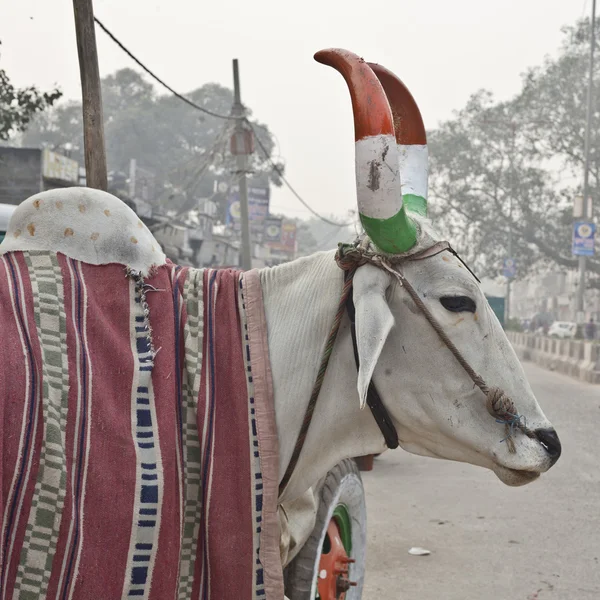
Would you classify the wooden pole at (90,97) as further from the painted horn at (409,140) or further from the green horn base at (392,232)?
the green horn base at (392,232)

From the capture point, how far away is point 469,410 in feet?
7.24

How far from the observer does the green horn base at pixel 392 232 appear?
219 centimetres

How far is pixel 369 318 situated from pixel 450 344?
0.81 ft

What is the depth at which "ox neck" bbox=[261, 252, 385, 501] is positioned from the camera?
2217 millimetres

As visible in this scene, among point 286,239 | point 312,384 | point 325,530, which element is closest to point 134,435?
point 312,384

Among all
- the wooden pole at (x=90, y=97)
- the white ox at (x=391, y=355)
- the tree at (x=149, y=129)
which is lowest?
the white ox at (x=391, y=355)

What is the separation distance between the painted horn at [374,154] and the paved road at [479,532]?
2.75 m

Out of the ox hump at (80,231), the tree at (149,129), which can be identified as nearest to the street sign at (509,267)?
the tree at (149,129)

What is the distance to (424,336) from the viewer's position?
223 cm

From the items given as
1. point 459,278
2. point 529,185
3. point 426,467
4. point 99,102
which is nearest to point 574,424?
point 426,467

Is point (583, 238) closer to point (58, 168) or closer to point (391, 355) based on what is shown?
point (58, 168)

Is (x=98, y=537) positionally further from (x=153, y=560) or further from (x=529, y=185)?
(x=529, y=185)

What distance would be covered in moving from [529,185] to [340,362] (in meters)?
36.3

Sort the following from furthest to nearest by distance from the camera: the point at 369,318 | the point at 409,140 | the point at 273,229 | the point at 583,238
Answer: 1. the point at 273,229
2. the point at 583,238
3. the point at 409,140
4. the point at 369,318
